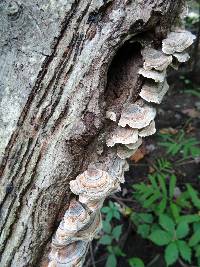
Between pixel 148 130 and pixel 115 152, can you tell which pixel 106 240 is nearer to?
pixel 115 152

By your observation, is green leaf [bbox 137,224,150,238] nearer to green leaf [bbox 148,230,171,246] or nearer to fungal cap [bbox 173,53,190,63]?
green leaf [bbox 148,230,171,246]

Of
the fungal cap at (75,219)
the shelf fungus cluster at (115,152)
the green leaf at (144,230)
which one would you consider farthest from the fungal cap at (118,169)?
the green leaf at (144,230)

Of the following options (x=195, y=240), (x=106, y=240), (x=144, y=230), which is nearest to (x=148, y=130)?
(x=195, y=240)

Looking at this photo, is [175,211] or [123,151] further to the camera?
[175,211]

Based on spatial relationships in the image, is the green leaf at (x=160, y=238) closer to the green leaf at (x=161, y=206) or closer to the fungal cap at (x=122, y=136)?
the green leaf at (x=161, y=206)

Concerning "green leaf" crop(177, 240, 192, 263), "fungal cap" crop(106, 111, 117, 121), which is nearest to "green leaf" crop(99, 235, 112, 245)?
"green leaf" crop(177, 240, 192, 263)

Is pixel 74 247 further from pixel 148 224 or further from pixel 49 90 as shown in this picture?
pixel 148 224
